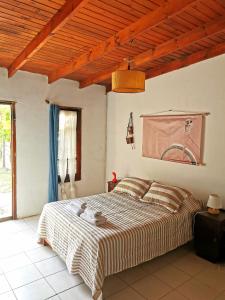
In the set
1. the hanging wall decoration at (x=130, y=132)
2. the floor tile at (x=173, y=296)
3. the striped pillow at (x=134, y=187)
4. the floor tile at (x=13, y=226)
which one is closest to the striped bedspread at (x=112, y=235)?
the striped pillow at (x=134, y=187)

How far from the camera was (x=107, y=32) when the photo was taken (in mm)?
2732

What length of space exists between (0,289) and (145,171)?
2908mm

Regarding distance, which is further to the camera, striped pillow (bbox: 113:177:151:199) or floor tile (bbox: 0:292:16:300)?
striped pillow (bbox: 113:177:151:199)

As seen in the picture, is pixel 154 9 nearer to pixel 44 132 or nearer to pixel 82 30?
pixel 82 30

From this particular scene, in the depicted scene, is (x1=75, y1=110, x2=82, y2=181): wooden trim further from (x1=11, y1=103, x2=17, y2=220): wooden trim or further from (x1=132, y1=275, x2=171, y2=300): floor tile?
(x1=132, y1=275, x2=171, y2=300): floor tile

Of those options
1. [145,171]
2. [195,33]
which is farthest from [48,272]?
[195,33]

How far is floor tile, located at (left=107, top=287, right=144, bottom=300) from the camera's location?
2.24 meters

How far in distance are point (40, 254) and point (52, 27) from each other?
2698 millimetres

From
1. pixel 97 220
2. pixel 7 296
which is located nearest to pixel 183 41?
pixel 97 220

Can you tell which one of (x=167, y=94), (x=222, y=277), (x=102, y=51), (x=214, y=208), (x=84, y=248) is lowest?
(x=222, y=277)

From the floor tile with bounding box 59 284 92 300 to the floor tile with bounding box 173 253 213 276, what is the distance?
114 cm

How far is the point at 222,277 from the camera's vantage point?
259 cm

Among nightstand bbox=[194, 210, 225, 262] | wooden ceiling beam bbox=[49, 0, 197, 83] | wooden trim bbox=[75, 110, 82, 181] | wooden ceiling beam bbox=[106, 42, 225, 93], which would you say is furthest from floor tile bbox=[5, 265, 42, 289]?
wooden ceiling beam bbox=[106, 42, 225, 93]

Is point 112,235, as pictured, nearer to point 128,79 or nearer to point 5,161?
point 128,79
